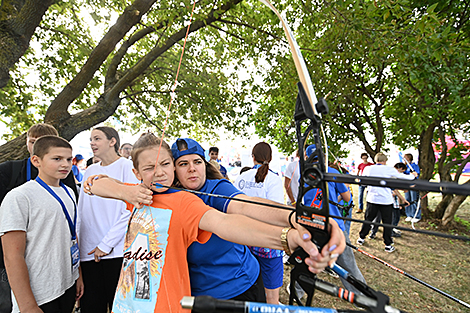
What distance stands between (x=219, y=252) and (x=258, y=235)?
1.50 ft

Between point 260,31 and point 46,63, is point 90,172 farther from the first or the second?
point 46,63

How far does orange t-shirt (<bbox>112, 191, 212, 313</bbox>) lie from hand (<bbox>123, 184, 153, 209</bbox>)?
77 millimetres

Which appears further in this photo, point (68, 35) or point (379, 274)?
point (68, 35)

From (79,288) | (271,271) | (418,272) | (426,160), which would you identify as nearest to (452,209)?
(426,160)

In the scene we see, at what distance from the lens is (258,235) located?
980 millimetres

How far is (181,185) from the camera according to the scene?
154cm

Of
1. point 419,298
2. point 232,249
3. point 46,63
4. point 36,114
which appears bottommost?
point 419,298

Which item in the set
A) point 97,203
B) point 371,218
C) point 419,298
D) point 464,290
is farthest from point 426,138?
point 97,203

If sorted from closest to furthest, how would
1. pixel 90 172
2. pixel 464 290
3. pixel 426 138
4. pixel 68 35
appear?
1. pixel 90 172
2. pixel 464 290
3. pixel 68 35
4. pixel 426 138

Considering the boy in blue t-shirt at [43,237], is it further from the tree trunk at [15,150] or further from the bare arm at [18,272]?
the tree trunk at [15,150]

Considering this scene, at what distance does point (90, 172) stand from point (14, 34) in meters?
2.23

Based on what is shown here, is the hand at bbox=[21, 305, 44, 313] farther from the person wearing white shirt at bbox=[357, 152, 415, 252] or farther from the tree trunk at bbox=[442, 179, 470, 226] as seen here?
the tree trunk at bbox=[442, 179, 470, 226]

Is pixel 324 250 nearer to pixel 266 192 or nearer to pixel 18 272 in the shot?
pixel 18 272

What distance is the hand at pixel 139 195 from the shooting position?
3.99ft
